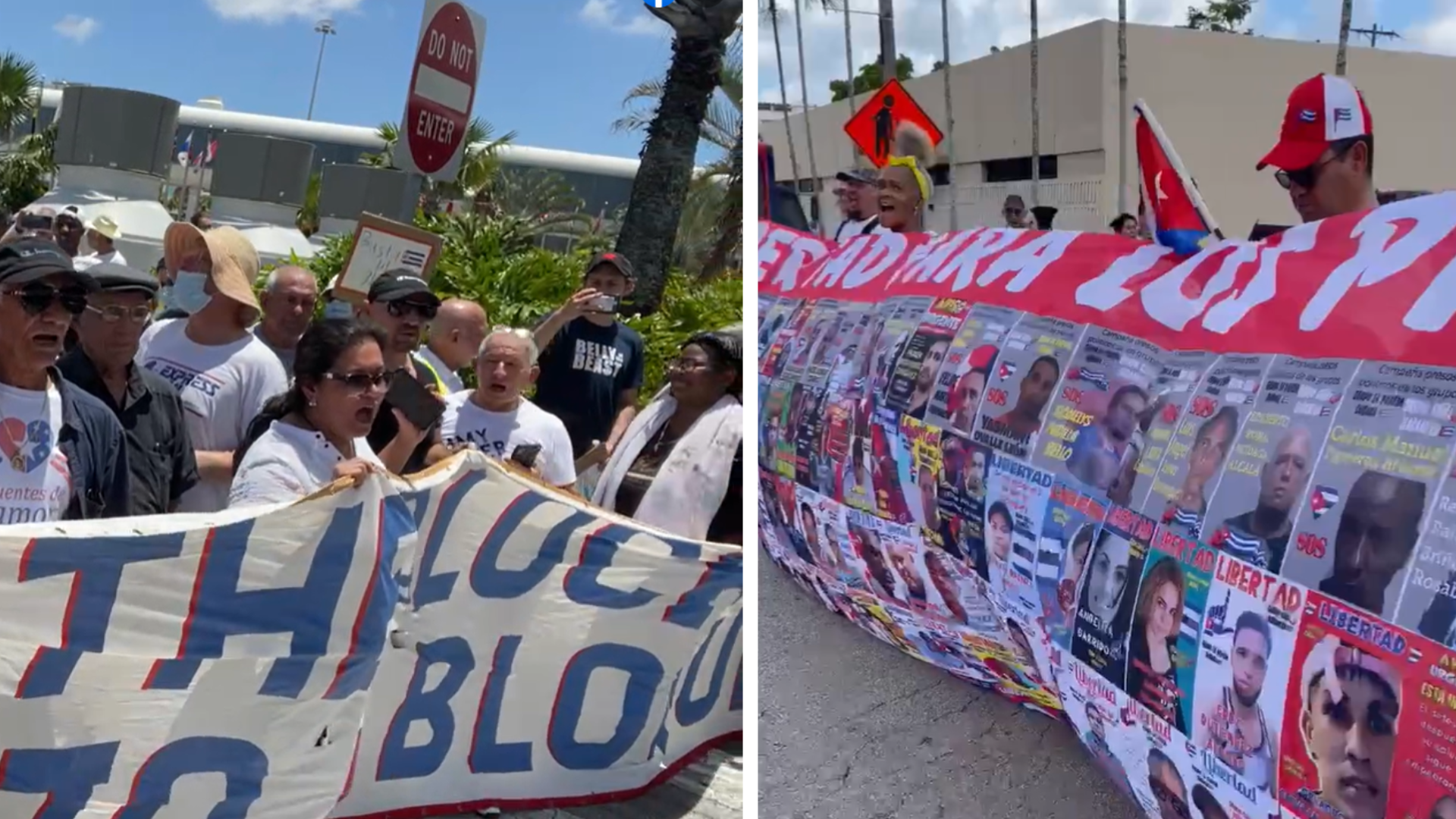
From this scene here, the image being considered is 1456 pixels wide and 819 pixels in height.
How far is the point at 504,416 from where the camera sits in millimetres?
4398

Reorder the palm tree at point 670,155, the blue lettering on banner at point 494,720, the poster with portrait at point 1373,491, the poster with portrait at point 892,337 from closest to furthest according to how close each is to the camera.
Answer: the poster with portrait at point 1373,491
the blue lettering on banner at point 494,720
the poster with portrait at point 892,337
the palm tree at point 670,155

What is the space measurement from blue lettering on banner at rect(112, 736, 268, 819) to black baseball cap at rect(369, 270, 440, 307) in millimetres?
1622

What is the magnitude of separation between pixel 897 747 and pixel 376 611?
5.36ft

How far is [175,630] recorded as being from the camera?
9.91 feet

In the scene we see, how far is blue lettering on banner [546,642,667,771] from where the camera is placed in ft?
12.9

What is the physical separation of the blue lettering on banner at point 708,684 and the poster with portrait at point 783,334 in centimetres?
93

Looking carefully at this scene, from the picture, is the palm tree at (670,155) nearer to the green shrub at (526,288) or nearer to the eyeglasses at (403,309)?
the green shrub at (526,288)

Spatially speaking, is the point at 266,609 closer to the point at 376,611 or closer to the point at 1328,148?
the point at 376,611

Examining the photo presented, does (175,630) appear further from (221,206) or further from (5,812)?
(221,206)

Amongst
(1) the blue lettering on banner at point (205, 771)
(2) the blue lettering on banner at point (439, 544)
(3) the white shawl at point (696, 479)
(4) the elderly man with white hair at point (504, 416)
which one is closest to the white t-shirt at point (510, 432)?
(4) the elderly man with white hair at point (504, 416)

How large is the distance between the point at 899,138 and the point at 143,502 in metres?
4.09

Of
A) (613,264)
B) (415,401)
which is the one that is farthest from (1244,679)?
(613,264)

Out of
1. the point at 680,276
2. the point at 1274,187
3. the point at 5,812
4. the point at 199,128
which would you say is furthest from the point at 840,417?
the point at 199,128

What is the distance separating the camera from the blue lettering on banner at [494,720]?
12.4ft
